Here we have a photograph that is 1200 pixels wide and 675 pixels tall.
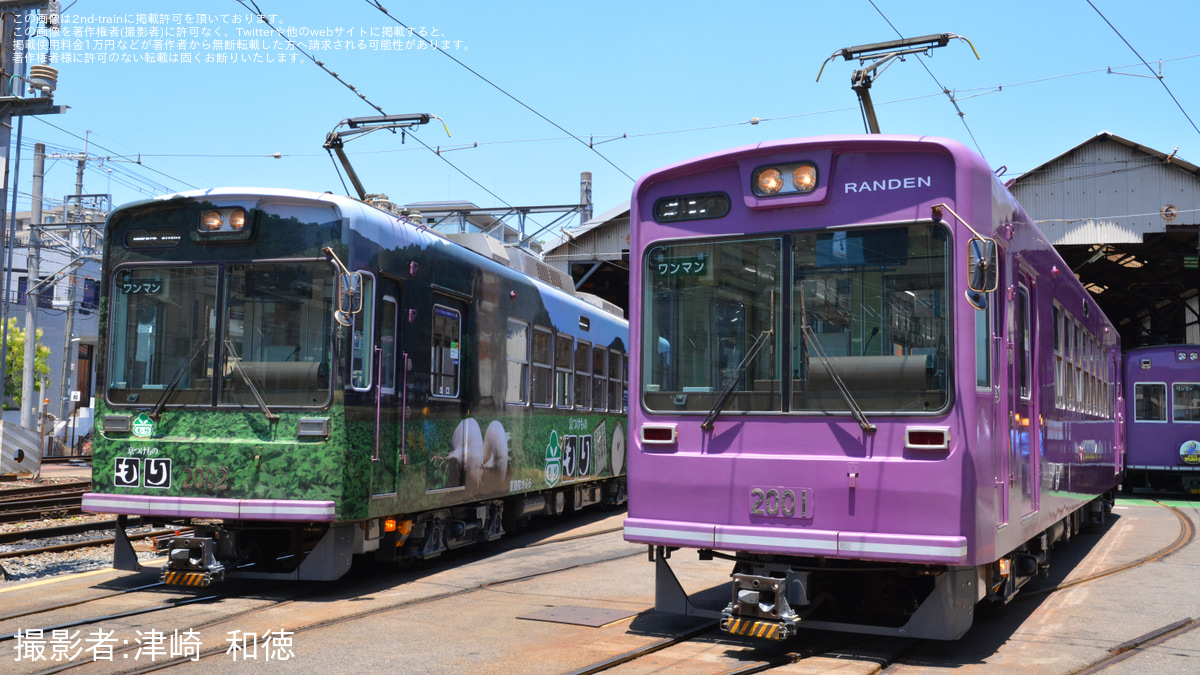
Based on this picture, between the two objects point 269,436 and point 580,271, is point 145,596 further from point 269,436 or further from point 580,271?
point 580,271

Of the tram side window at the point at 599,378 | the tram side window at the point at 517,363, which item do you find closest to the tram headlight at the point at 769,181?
the tram side window at the point at 517,363

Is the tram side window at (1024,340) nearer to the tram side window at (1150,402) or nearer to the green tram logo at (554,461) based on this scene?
the green tram logo at (554,461)

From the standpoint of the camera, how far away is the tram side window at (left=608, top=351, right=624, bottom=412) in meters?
15.6

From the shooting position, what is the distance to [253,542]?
855 cm

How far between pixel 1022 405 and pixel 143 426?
21.3 ft

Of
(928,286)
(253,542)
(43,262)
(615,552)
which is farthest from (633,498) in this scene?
(43,262)

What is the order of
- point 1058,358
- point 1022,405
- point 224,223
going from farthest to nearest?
point 1058,358
point 224,223
point 1022,405

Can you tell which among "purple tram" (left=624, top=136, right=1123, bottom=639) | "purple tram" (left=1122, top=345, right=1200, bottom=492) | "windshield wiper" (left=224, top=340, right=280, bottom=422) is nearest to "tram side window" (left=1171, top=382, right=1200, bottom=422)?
"purple tram" (left=1122, top=345, right=1200, bottom=492)

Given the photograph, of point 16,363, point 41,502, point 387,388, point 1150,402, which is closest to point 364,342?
point 387,388

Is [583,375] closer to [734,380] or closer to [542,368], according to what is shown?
[542,368]

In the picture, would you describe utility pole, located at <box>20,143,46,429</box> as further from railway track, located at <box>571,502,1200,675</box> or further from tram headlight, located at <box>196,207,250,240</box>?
railway track, located at <box>571,502,1200,675</box>

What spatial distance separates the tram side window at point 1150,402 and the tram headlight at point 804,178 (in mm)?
18221

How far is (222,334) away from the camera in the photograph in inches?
325

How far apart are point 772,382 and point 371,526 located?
3.91 meters
